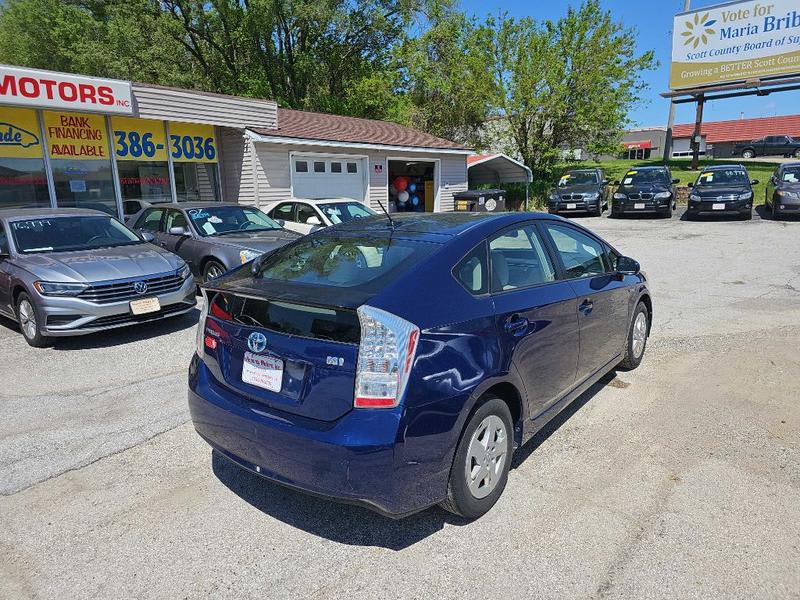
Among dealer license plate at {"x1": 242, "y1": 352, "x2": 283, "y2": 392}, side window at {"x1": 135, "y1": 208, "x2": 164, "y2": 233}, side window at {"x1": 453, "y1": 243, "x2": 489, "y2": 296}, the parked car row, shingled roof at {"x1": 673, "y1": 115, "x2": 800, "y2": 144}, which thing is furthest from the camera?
shingled roof at {"x1": 673, "y1": 115, "x2": 800, "y2": 144}

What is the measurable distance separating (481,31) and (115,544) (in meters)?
27.3

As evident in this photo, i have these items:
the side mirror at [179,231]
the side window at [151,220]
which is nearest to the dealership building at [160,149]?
the side window at [151,220]

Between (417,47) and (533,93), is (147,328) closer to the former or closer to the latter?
(533,93)

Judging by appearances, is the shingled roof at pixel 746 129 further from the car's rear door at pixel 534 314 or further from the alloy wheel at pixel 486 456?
the alloy wheel at pixel 486 456

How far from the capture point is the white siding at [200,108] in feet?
38.0

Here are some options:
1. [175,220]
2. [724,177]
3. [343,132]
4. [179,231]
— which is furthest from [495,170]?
[179,231]

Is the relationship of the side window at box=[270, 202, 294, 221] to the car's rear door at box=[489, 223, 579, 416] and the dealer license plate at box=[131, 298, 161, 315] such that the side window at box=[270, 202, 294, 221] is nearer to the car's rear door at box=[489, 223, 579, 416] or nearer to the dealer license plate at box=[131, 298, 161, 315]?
the dealer license plate at box=[131, 298, 161, 315]

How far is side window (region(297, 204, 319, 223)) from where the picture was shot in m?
10.5

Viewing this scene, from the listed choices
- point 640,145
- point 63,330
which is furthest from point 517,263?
point 640,145

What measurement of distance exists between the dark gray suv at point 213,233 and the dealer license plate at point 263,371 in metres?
4.96

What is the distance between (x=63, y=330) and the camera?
5.59 metres

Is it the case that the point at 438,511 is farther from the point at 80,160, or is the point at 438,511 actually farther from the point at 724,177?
the point at 724,177

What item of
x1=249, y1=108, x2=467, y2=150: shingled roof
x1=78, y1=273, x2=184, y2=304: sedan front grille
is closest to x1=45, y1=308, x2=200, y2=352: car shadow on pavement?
x1=78, y1=273, x2=184, y2=304: sedan front grille

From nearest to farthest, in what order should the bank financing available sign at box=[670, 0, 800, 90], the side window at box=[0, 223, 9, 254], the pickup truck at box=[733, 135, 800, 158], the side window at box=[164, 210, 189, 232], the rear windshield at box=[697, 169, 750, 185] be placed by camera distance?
1. the side window at box=[0, 223, 9, 254]
2. the side window at box=[164, 210, 189, 232]
3. the rear windshield at box=[697, 169, 750, 185]
4. the bank financing available sign at box=[670, 0, 800, 90]
5. the pickup truck at box=[733, 135, 800, 158]
